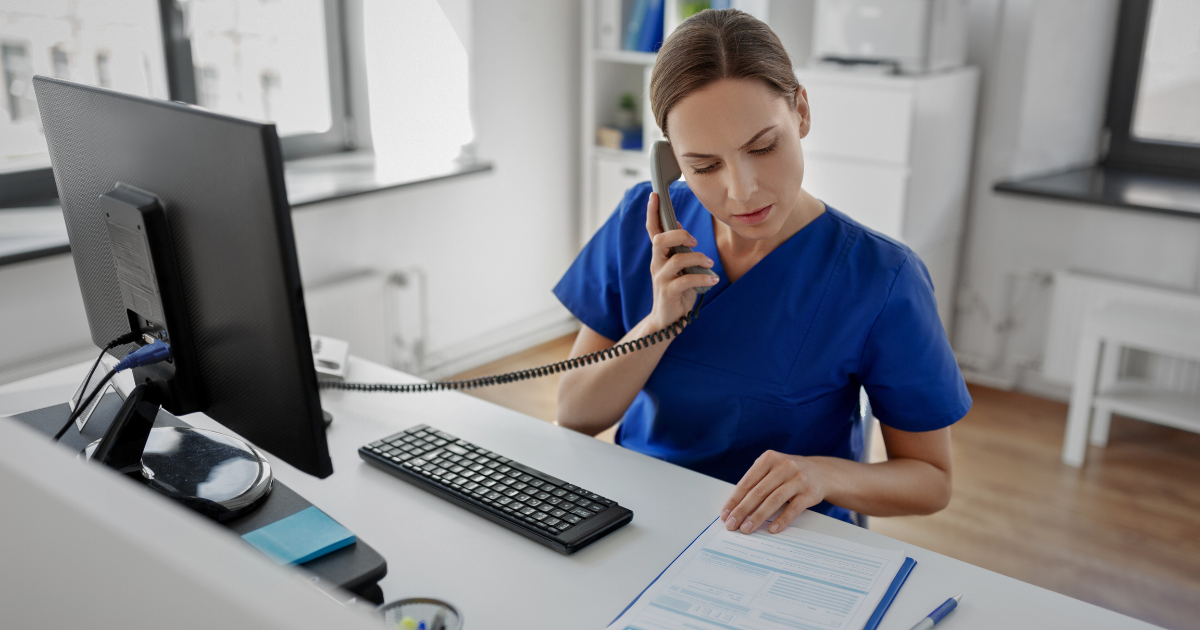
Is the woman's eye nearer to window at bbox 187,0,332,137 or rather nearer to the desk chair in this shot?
the desk chair

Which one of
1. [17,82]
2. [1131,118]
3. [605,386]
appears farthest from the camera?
[1131,118]

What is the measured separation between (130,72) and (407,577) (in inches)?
84.5

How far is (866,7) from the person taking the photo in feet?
10.0

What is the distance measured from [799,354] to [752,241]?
183mm

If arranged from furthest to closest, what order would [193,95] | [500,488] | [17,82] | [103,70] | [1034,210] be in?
[1034,210]
[193,95]
[103,70]
[17,82]
[500,488]

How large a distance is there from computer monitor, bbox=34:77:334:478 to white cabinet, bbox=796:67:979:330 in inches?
94.7

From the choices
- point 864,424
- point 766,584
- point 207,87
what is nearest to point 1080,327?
point 864,424

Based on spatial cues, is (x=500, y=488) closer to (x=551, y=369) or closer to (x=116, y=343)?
(x=551, y=369)

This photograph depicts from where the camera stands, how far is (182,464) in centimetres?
101

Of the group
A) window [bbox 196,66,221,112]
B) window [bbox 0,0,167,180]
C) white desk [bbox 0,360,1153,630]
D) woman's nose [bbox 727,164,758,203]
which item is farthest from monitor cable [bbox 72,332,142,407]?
window [bbox 196,66,221,112]

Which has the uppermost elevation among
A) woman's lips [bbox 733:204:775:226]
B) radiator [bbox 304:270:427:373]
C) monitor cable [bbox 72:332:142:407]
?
woman's lips [bbox 733:204:775:226]

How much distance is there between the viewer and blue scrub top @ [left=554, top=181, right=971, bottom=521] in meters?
1.21

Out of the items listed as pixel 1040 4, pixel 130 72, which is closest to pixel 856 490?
pixel 130 72

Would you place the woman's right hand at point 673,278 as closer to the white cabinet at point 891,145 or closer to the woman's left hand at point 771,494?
the woman's left hand at point 771,494
